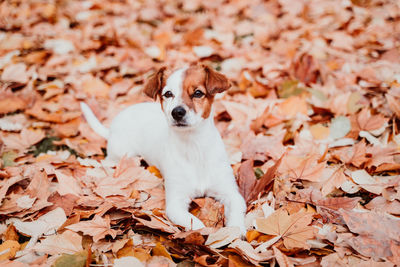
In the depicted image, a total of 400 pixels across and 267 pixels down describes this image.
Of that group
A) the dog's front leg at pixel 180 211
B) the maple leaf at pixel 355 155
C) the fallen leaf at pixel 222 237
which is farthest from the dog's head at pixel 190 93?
the maple leaf at pixel 355 155

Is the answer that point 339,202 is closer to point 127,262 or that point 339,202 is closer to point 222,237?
point 222,237

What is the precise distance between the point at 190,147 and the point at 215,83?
536mm

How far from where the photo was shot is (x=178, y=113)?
2420 millimetres

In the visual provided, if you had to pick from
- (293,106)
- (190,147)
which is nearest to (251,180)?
(190,147)

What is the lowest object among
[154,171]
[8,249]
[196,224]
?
[154,171]

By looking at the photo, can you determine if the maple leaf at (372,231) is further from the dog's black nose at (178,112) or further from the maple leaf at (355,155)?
the dog's black nose at (178,112)

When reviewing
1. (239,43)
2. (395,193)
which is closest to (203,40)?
(239,43)

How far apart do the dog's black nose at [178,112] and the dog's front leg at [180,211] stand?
0.61 meters

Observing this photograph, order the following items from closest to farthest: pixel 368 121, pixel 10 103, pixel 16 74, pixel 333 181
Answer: pixel 333 181 < pixel 368 121 < pixel 10 103 < pixel 16 74

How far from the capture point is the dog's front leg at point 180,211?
2.39 meters

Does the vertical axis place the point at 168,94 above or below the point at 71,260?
above

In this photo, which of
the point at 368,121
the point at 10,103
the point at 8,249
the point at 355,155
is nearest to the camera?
the point at 8,249

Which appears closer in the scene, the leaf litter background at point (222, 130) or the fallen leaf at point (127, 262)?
the fallen leaf at point (127, 262)

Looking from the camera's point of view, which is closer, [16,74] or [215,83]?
[215,83]
